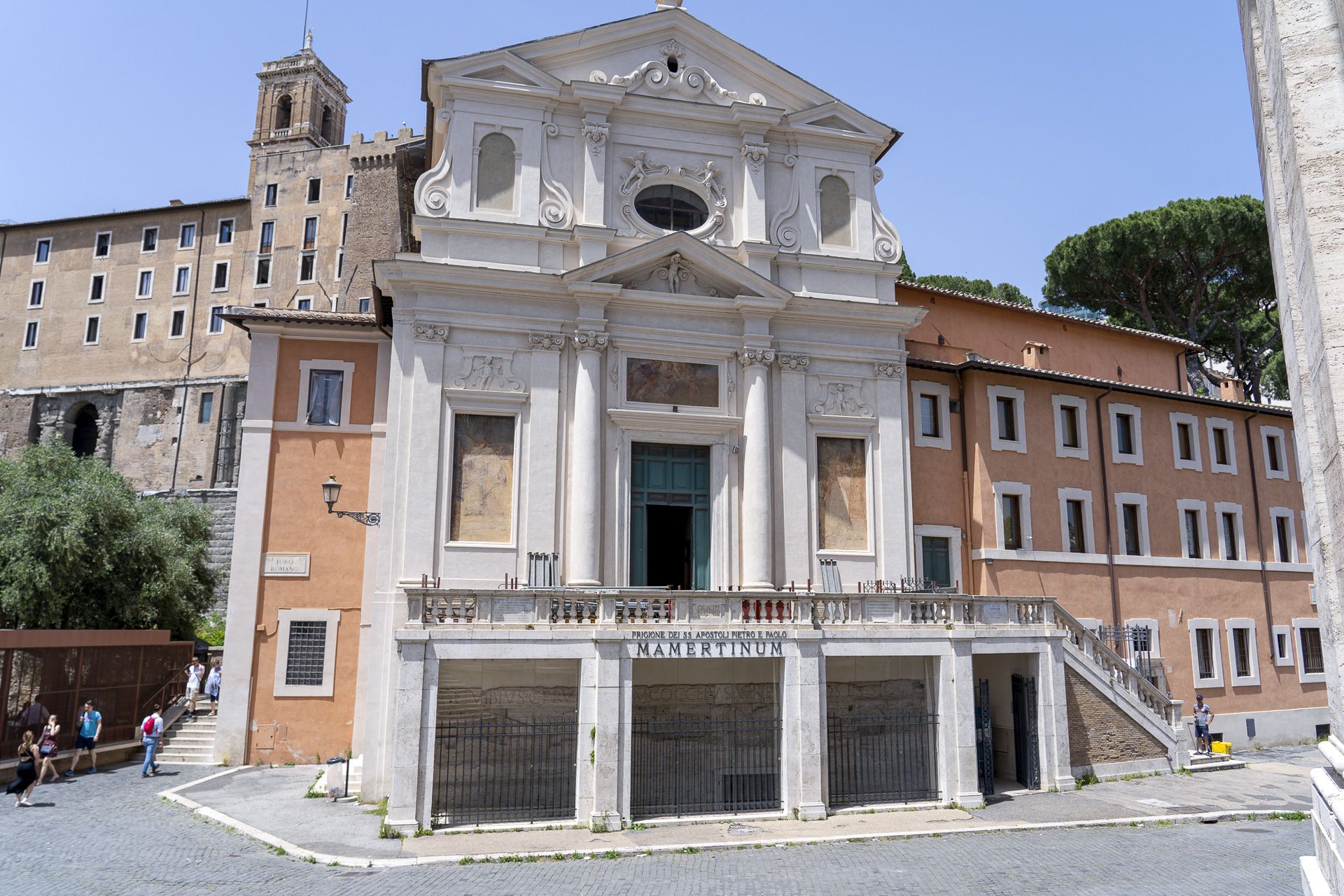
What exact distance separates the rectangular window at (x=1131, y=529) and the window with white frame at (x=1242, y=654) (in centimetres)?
399

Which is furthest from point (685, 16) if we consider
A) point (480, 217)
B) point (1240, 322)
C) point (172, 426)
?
point (172, 426)

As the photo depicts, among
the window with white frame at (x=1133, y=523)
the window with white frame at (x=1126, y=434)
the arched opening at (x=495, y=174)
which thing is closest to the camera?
the arched opening at (x=495, y=174)

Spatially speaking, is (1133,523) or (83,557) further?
(83,557)

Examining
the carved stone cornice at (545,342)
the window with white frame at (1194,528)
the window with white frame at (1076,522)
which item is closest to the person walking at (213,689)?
the carved stone cornice at (545,342)

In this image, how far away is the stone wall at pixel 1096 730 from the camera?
21.9 meters

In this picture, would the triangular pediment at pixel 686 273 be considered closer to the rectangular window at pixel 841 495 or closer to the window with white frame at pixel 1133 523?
the rectangular window at pixel 841 495

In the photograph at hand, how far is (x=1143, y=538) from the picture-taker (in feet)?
95.7

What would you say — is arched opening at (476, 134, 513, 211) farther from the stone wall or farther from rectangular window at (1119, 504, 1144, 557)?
rectangular window at (1119, 504, 1144, 557)

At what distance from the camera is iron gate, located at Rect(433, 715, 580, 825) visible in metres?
18.4

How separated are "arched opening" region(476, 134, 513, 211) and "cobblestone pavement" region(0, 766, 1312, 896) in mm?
14609

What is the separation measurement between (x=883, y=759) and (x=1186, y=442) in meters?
17.1

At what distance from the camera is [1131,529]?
29266 millimetres

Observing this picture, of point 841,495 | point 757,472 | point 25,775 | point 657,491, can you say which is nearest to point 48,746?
point 25,775

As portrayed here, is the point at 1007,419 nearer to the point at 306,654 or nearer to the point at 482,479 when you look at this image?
the point at 482,479
